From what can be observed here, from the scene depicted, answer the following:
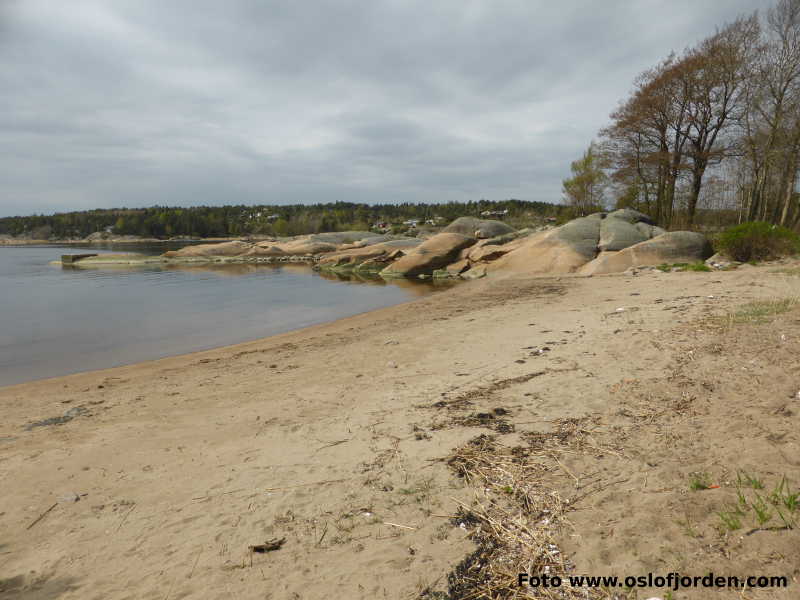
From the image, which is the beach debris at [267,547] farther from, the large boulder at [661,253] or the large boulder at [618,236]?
the large boulder at [618,236]

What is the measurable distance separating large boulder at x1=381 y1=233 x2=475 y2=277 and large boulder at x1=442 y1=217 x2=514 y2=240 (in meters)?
3.25

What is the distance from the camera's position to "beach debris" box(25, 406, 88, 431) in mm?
5172

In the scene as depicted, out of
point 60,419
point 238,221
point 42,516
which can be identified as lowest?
point 60,419

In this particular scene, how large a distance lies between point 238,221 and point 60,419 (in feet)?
424

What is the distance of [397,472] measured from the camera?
10.9 feet

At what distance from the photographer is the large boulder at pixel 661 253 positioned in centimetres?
1658

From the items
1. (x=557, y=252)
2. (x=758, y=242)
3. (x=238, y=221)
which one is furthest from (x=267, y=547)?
(x=238, y=221)

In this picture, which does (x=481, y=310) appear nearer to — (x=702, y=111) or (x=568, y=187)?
(x=702, y=111)

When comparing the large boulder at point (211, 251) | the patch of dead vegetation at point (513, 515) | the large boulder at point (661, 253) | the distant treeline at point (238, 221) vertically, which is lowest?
the patch of dead vegetation at point (513, 515)

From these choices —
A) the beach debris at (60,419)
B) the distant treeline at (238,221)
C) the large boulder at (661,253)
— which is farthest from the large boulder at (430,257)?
the distant treeline at (238,221)

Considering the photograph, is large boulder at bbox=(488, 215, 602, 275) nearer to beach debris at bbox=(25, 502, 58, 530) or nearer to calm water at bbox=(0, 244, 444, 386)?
calm water at bbox=(0, 244, 444, 386)

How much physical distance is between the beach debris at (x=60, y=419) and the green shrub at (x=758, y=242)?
745 inches

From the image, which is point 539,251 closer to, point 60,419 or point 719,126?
point 719,126

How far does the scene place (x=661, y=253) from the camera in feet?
54.9
